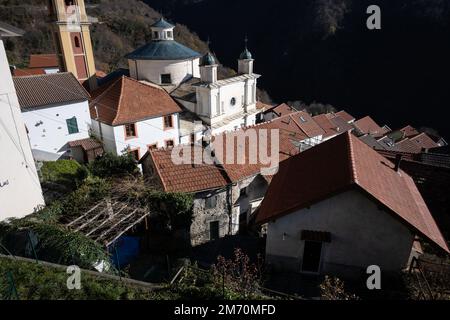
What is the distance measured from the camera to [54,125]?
21688mm

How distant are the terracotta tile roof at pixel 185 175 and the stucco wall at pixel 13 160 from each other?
18.3 ft

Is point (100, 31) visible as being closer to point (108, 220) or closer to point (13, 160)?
point (13, 160)

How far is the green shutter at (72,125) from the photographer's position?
22.4 metres

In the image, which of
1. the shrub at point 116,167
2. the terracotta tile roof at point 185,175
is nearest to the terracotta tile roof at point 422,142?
the terracotta tile roof at point 185,175

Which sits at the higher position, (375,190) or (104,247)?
(375,190)

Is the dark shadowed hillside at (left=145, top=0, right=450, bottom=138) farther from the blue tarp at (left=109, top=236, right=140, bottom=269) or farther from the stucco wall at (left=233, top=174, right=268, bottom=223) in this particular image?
the blue tarp at (left=109, top=236, right=140, bottom=269)

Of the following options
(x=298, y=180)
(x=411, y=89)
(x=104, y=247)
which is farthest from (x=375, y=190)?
(x=411, y=89)

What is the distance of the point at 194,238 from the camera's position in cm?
1619

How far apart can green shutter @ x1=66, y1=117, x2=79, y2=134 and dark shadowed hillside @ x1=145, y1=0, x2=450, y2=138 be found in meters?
74.7

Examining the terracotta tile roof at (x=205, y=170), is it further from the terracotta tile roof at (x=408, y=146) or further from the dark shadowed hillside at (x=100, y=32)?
the dark shadowed hillside at (x=100, y=32)
